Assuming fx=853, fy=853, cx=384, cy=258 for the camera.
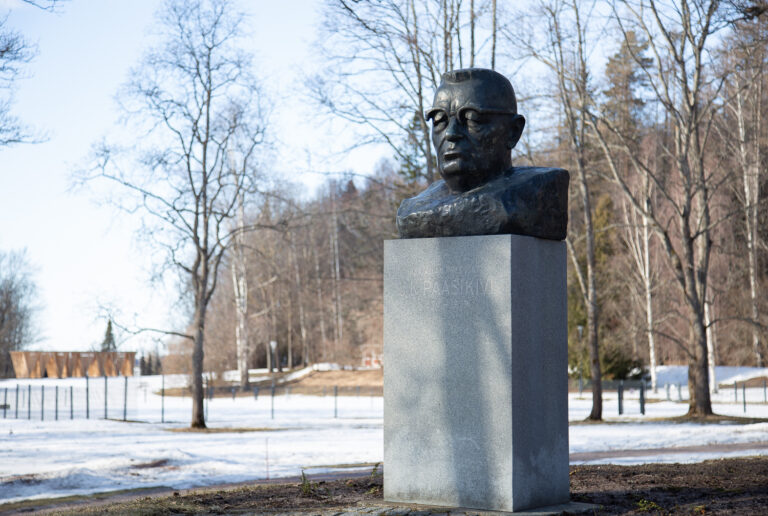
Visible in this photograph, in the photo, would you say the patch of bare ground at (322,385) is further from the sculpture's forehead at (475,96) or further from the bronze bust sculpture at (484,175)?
the sculpture's forehead at (475,96)

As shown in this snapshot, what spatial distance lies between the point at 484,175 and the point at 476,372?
1.74m

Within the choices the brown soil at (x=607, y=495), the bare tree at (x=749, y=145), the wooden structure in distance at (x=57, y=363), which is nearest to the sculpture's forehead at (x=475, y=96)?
the brown soil at (x=607, y=495)

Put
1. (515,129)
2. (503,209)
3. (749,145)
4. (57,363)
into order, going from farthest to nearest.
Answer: (57,363)
(749,145)
(515,129)
(503,209)

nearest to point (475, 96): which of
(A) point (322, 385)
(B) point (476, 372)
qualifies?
(B) point (476, 372)

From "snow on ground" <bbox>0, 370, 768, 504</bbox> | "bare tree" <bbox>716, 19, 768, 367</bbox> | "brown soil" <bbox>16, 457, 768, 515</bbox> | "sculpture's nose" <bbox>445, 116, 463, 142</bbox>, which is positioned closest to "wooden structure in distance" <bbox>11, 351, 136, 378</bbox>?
"snow on ground" <bbox>0, 370, 768, 504</bbox>

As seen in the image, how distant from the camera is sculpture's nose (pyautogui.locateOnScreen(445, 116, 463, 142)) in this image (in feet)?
24.0

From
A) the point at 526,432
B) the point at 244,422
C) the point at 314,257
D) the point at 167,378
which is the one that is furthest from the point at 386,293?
the point at 314,257

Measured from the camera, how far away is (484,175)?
24.2ft

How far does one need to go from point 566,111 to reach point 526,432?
17.6 meters

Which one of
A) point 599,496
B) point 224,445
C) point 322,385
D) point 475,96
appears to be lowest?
point 322,385

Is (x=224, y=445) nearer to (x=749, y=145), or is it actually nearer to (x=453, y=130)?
(x=453, y=130)

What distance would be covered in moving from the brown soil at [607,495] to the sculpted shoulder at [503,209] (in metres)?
2.35

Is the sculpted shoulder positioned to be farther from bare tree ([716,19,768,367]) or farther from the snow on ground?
bare tree ([716,19,768,367])

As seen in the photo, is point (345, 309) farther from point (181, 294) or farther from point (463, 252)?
point (463, 252)
